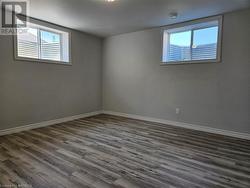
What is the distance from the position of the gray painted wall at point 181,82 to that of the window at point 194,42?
0.47 ft

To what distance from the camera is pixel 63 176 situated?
189cm

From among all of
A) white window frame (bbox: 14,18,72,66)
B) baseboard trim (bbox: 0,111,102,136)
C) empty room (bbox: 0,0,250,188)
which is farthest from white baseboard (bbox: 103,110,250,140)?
white window frame (bbox: 14,18,72,66)

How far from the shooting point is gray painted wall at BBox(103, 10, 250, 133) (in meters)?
3.17

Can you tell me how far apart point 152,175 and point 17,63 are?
10.7ft

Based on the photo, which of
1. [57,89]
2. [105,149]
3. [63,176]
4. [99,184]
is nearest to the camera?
[99,184]

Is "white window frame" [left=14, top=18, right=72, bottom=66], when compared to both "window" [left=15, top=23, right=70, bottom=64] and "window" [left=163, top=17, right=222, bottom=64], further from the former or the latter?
"window" [left=163, top=17, right=222, bottom=64]

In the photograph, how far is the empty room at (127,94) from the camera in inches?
81.5

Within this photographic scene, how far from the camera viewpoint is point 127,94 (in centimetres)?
481

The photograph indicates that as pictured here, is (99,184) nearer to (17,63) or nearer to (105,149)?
(105,149)

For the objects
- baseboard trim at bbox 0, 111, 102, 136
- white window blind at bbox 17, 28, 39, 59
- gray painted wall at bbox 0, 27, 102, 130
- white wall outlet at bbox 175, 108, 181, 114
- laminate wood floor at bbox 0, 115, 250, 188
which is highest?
white window blind at bbox 17, 28, 39, 59

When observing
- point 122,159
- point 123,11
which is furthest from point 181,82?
point 122,159

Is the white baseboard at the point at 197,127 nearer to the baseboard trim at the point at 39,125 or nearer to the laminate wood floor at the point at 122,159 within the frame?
the laminate wood floor at the point at 122,159

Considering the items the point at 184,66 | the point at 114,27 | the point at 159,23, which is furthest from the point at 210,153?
the point at 114,27

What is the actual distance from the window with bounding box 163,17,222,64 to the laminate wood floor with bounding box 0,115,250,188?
5.38 ft
